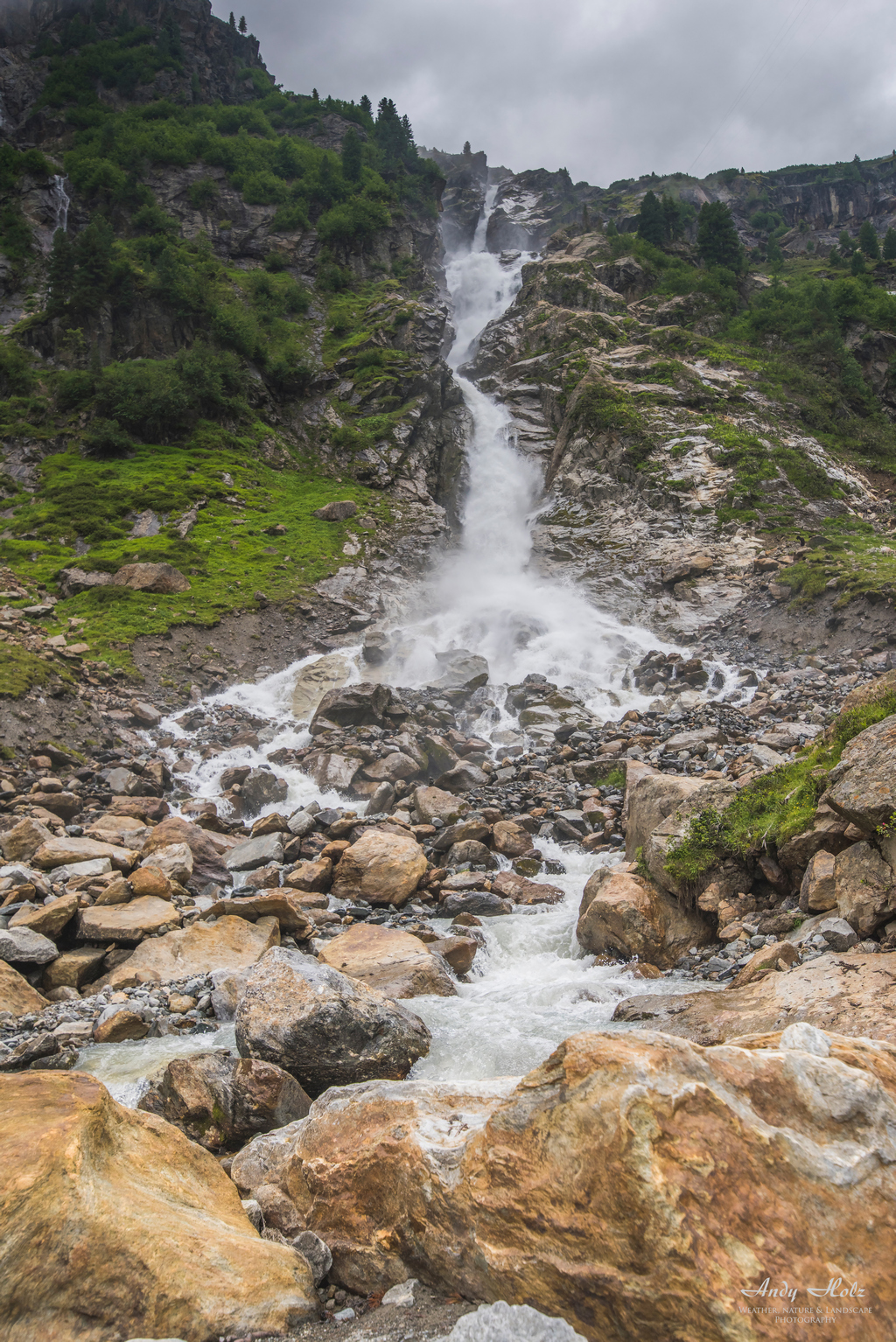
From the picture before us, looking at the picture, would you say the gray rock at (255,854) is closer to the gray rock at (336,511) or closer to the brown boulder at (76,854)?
the brown boulder at (76,854)

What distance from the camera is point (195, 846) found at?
12766mm

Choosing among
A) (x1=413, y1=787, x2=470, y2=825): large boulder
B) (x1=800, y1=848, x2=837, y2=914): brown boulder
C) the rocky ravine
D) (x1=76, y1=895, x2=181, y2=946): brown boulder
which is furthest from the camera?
(x1=413, y1=787, x2=470, y2=825): large boulder

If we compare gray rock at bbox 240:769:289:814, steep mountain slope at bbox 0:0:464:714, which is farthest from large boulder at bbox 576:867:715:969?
steep mountain slope at bbox 0:0:464:714

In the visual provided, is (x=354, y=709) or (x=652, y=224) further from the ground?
(x=652, y=224)

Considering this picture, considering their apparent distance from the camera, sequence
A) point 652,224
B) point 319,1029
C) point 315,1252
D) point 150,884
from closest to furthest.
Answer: point 315,1252
point 319,1029
point 150,884
point 652,224

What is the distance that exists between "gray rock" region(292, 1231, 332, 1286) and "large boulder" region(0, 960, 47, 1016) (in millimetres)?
5702

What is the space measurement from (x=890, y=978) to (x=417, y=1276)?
4130mm

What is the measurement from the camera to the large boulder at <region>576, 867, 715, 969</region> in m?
8.54

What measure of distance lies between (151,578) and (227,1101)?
26.7m

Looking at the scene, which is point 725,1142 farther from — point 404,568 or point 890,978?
point 404,568

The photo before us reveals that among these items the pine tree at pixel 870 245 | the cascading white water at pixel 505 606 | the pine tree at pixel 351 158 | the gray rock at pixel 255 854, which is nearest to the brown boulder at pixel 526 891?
the gray rock at pixel 255 854

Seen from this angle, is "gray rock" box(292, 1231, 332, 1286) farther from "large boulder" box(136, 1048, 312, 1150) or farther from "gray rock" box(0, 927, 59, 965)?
"gray rock" box(0, 927, 59, 965)

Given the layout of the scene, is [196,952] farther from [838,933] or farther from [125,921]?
[838,933]

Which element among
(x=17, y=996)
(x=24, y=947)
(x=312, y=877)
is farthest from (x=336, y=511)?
(x=17, y=996)
